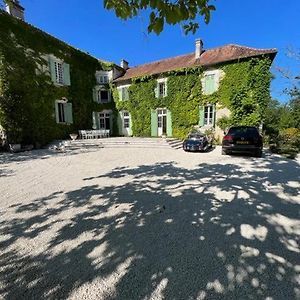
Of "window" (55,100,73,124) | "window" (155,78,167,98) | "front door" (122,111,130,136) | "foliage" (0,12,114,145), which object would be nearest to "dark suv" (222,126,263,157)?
"window" (155,78,167,98)

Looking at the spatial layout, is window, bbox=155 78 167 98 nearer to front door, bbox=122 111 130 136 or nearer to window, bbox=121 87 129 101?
window, bbox=121 87 129 101

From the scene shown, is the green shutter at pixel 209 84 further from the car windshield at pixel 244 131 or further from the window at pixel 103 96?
the window at pixel 103 96

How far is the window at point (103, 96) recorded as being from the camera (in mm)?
20961

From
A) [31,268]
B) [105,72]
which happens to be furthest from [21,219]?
[105,72]

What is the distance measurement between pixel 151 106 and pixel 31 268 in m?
18.0

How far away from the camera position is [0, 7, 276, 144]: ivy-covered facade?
45.6 ft

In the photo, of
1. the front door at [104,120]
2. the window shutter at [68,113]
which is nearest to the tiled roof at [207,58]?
the front door at [104,120]

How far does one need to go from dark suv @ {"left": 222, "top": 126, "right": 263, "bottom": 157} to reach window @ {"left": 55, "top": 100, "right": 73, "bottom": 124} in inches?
526

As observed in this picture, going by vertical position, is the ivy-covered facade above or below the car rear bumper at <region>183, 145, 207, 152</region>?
above

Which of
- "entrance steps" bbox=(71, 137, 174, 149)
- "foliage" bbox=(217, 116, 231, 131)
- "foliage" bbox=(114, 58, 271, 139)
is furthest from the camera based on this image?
"foliage" bbox=(217, 116, 231, 131)

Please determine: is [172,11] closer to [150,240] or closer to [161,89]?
[150,240]

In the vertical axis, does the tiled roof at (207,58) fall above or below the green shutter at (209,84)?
above

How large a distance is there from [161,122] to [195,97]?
3.89 m

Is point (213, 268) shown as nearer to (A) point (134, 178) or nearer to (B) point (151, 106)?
(A) point (134, 178)
